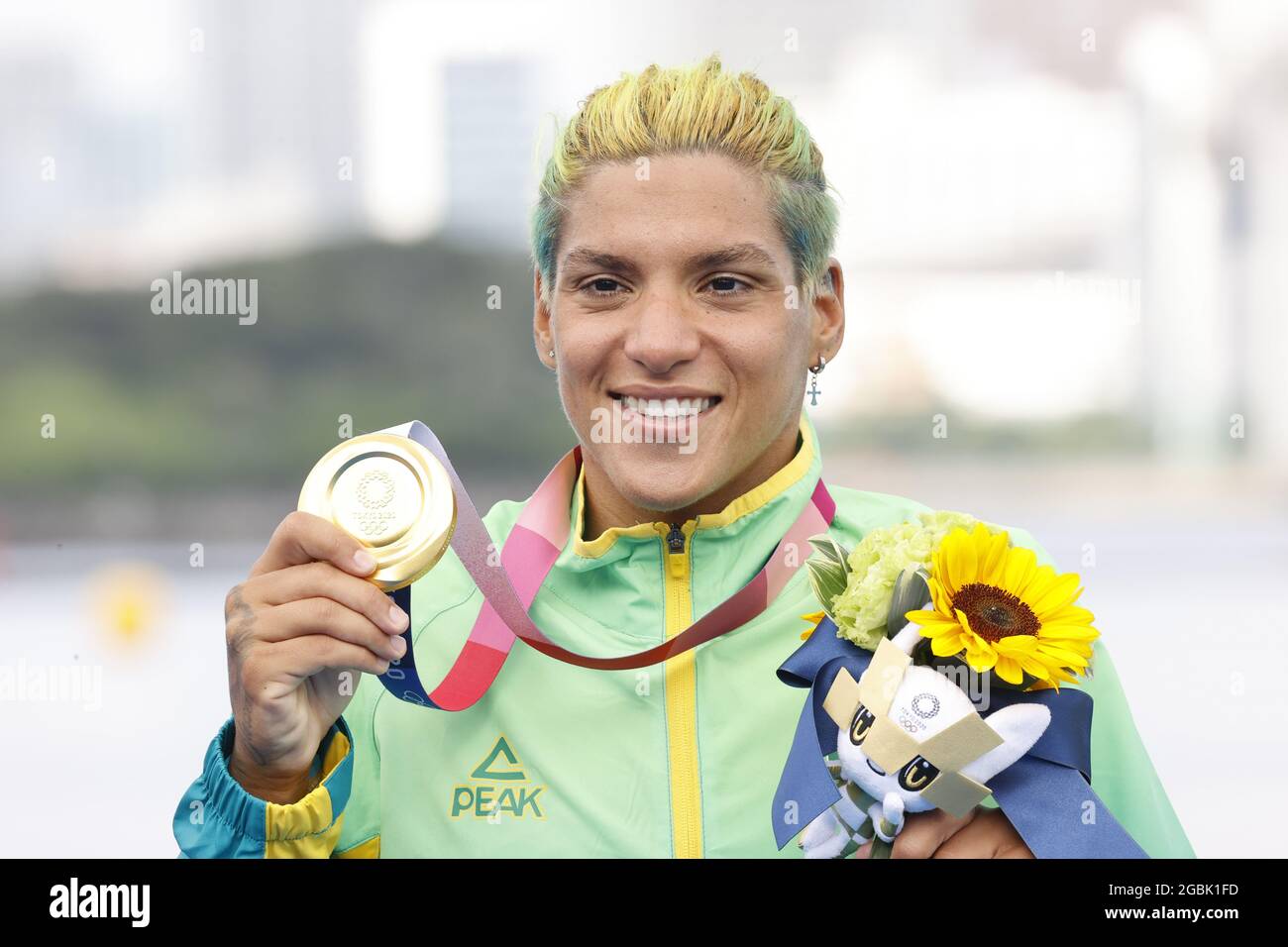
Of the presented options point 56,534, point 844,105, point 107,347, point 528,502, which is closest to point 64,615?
point 56,534

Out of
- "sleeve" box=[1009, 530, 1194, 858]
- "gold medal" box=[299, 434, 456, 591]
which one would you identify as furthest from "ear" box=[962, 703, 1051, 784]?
"gold medal" box=[299, 434, 456, 591]

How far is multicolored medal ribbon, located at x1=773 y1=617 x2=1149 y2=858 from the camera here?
58.8 inches

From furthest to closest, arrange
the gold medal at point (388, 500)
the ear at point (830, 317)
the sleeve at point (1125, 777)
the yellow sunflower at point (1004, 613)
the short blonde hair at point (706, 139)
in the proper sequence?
the ear at point (830, 317)
the short blonde hair at point (706, 139)
the sleeve at point (1125, 777)
the gold medal at point (388, 500)
the yellow sunflower at point (1004, 613)

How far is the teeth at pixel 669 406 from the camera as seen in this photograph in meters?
1.83

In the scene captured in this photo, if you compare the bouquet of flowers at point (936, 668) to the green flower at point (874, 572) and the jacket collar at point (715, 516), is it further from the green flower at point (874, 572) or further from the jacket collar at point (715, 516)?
the jacket collar at point (715, 516)

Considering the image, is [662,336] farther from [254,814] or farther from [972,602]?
[254,814]

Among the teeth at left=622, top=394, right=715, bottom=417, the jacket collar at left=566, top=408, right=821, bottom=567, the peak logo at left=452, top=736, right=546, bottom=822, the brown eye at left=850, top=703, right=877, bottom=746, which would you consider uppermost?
the teeth at left=622, top=394, right=715, bottom=417

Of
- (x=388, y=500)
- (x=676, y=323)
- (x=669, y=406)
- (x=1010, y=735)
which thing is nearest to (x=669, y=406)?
(x=669, y=406)

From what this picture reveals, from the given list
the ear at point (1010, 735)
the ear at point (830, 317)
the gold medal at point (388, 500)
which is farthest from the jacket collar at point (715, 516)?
the ear at point (1010, 735)

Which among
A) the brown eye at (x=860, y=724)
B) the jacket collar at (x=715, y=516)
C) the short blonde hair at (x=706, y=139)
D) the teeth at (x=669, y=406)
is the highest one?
the short blonde hair at (x=706, y=139)

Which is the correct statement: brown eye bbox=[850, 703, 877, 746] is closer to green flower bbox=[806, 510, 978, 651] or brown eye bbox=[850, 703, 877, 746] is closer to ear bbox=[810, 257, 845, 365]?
green flower bbox=[806, 510, 978, 651]

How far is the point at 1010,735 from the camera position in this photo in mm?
1481

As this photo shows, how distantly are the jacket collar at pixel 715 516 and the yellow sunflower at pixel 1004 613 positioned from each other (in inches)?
18.4

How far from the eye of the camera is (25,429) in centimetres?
1789
